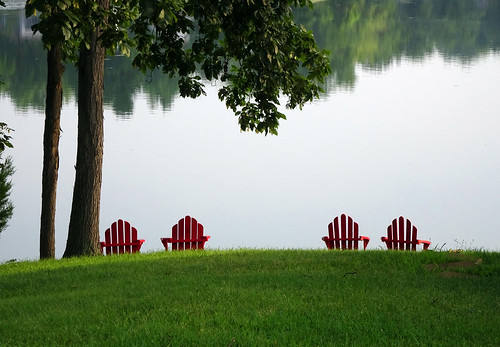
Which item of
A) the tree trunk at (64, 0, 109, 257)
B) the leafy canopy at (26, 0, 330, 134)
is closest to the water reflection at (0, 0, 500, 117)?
the leafy canopy at (26, 0, 330, 134)

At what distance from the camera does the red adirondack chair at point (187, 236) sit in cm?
1602

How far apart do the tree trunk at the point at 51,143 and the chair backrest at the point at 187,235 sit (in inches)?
101

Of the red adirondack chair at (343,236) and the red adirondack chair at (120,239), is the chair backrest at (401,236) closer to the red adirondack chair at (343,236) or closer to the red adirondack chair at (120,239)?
the red adirondack chair at (343,236)

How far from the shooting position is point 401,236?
52.3 feet

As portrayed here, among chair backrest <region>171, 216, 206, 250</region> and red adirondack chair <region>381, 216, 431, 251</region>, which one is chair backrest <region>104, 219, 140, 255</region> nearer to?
chair backrest <region>171, 216, 206, 250</region>

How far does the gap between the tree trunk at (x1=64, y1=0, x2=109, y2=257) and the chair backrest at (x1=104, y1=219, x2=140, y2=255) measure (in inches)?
28.4

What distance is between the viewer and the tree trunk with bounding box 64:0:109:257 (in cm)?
1473

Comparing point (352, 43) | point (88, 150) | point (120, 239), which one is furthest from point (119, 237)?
point (352, 43)

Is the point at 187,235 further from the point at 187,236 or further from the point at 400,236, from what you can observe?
the point at 400,236

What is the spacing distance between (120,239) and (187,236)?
1.34 meters

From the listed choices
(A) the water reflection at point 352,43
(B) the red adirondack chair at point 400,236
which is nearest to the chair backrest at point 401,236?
Answer: (B) the red adirondack chair at point 400,236

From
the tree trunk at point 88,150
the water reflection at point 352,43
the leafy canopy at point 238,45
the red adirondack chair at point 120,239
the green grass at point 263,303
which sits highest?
the water reflection at point 352,43

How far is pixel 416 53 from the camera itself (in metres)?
70.1

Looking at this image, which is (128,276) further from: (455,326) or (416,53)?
(416,53)
